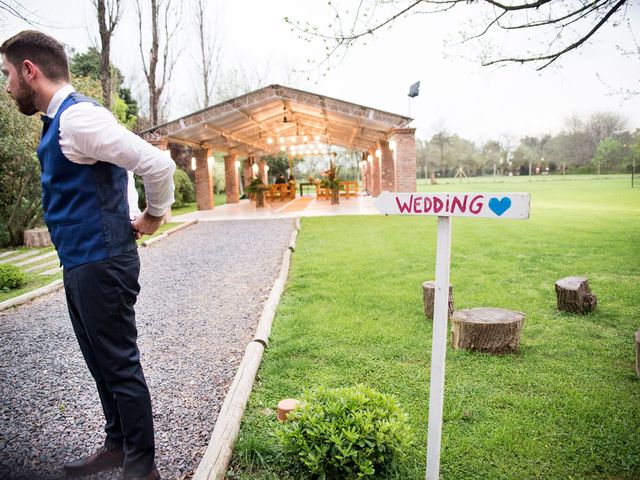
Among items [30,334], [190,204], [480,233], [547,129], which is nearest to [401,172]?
[480,233]

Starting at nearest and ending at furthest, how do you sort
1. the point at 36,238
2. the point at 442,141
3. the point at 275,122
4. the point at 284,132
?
1. the point at 36,238
2. the point at 275,122
3. the point at 284,132
4. the point at 442,141

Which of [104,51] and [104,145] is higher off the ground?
[104,51]

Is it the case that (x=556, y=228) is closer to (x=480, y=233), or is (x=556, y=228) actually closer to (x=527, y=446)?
(x=480, y=233)

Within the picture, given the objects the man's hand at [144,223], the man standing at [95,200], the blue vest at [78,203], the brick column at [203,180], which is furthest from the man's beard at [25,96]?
the brick column at [203,180]

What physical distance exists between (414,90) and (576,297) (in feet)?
31.9

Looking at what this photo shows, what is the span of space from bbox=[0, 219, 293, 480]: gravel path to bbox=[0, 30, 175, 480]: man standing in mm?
748

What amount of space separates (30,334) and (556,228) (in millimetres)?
11385

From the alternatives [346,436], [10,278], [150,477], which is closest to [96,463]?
[150,477]

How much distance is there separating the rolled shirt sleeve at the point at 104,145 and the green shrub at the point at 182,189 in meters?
19.4

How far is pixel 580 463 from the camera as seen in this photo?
2.13 metres

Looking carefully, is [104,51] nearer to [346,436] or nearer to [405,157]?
[405,157]

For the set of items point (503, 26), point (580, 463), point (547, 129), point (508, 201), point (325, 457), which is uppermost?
point (547, 129)

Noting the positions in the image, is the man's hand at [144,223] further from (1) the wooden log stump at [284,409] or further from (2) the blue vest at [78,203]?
(1) the wooden log stump at [284,409]

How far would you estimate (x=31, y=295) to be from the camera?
5.66 metres
